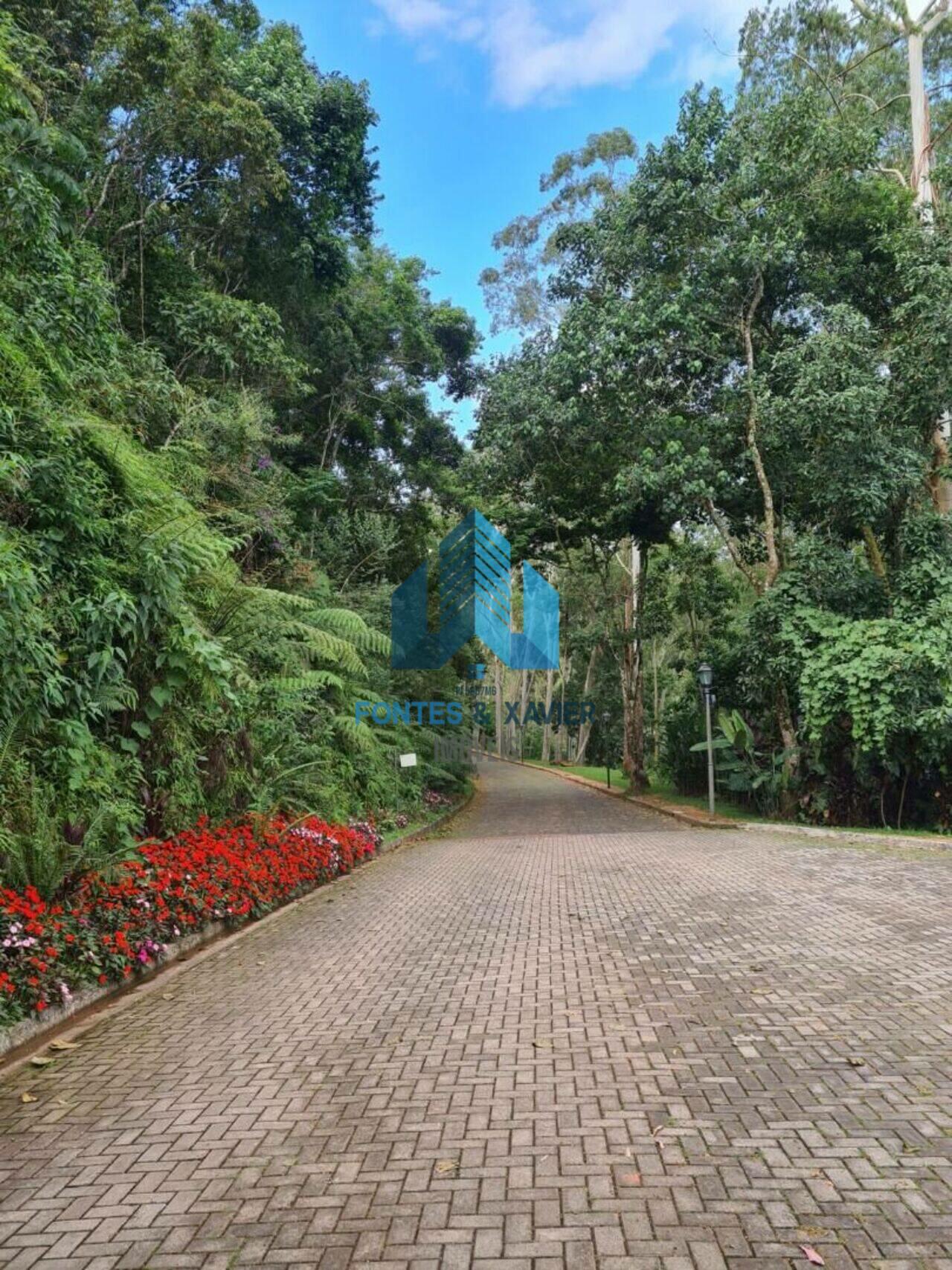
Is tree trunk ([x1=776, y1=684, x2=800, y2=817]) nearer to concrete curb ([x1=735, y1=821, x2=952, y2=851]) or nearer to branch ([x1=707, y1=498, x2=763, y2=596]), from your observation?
concrete curb ([x1=735, y1=821, x2=952, y2=851])

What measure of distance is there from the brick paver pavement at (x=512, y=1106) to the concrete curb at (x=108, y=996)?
6.6 inches

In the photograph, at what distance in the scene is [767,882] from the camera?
25.4ft

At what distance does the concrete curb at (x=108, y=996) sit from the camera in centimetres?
387

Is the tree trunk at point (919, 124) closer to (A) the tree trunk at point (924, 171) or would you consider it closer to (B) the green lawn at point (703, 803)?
(A) the tree trunk at point (924, 171)

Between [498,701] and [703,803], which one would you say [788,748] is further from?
[498,701]

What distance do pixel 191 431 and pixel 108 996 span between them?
7482mm

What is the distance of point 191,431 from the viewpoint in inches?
398

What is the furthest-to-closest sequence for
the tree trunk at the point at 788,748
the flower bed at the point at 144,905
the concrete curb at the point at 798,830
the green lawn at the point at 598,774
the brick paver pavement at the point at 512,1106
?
the green lawn at the point at 598,774
the tree trunk at the point at 788,748
the concrete curb at the point at 798,830
the flower bed at the point at 144,905
the brick paver pavement at the point at 512,1106

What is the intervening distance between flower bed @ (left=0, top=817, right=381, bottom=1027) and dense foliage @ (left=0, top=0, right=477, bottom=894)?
11.2 inches

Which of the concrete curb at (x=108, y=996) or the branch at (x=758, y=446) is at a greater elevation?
the branch at (x=758, y=446)

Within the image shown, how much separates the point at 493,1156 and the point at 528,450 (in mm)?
15134

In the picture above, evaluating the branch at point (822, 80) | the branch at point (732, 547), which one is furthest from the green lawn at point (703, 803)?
the branch at point (822, 80)

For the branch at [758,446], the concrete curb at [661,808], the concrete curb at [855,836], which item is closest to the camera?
the concrete curb at [855,836]

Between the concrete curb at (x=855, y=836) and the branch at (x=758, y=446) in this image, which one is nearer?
the concrete curb at (x=855, y=836)
